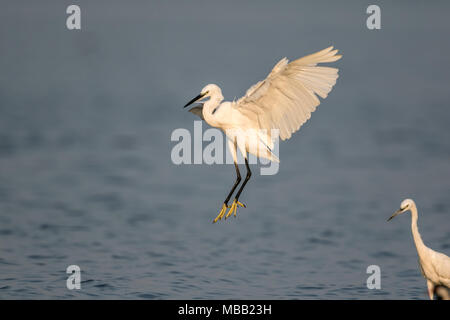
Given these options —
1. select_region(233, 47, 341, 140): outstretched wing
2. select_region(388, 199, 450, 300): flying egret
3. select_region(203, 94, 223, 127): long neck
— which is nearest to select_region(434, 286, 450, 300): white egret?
select_region(388, 199, 450, 300): flying egret

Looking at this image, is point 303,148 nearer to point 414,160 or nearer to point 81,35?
point 414,160

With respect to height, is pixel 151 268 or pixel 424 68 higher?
pixel 424 68

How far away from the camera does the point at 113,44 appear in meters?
37.3

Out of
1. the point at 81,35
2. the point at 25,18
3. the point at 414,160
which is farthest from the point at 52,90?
the point at 414,160

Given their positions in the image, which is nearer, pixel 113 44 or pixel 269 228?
pixel 269 228

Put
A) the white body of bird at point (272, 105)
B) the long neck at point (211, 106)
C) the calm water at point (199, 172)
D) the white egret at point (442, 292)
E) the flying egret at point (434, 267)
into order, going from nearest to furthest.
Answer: the white body of bird at point (272, 105)
the long neck at point (211, 106)
the flying egret at point (434, 267)
the white egret at point (442, 292)
the calm water at point (199, 172)

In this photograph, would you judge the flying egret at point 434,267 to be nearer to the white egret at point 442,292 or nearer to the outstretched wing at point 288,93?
the white egret at point 442,292

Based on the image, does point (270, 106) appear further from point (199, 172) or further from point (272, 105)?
point (199, 172)

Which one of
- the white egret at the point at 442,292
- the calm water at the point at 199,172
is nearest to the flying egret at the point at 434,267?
the white egret at the point at 442,292

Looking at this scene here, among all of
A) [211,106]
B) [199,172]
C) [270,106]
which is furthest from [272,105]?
[199,172]

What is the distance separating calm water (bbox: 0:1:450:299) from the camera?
13031 mm

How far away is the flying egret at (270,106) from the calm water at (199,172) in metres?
2.50

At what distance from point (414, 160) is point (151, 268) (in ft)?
32.6

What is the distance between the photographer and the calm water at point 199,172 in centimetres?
1303
